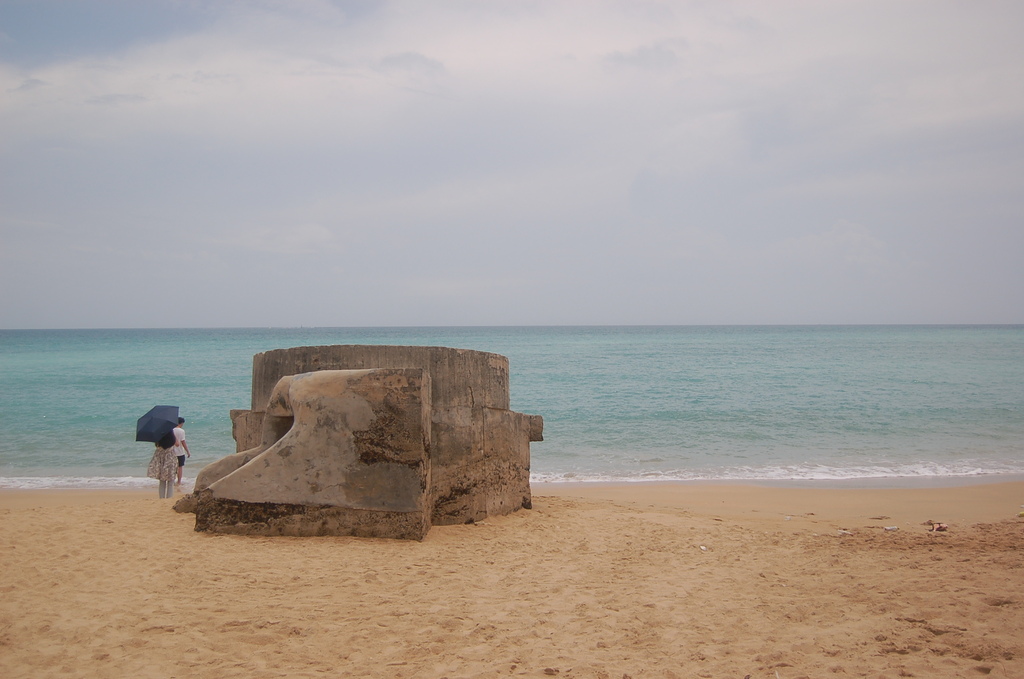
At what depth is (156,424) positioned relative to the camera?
7.93 meters

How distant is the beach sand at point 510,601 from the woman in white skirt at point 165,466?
1.79 metres

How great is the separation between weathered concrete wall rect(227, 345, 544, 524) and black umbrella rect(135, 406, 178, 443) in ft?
6.98

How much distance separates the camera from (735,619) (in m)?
3.78

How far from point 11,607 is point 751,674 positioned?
3.60m

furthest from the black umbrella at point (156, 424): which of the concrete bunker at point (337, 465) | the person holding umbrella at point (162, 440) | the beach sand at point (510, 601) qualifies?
the concrete bunker at point (337, 465)

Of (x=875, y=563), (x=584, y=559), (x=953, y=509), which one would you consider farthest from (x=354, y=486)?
(x=953, y=509)

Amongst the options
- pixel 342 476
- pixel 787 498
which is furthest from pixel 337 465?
pixel 787 498

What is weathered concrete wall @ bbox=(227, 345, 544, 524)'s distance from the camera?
18.8ft

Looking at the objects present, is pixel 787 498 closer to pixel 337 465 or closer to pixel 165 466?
pixel 337 465

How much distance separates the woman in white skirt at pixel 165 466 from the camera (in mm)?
7973

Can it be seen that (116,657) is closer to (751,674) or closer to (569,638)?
(569,638)

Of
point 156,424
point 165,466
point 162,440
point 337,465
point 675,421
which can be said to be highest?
point 337,465

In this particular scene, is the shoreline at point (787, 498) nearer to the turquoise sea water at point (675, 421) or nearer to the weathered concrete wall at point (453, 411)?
the turquoise sea water at point (675, 421)

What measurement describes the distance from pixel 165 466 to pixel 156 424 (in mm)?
483
